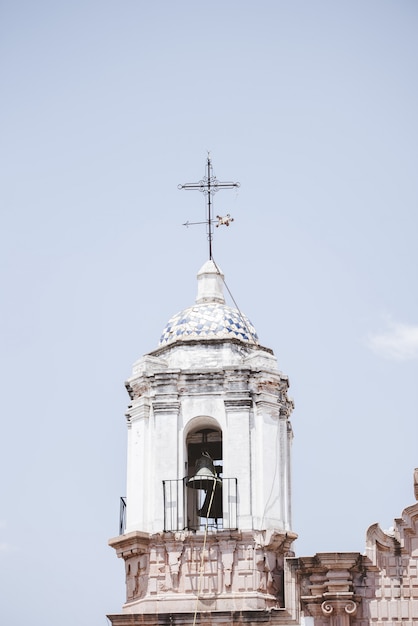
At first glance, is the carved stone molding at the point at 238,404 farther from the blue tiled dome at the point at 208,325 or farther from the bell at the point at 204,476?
the blue tiled dome at the point at 208,325

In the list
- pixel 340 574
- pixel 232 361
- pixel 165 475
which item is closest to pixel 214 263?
pixel 232 361

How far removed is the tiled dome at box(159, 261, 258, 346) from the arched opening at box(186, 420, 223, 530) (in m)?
1.69

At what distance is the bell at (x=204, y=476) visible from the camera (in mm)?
27562

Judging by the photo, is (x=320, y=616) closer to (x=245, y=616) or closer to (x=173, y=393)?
(x=245, y=616)

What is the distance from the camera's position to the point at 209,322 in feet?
95.3

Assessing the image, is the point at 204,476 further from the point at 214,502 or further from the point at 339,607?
the point at 339,607

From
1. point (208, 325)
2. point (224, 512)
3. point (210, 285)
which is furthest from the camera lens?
point (210, 285)

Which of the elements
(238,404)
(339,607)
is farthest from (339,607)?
(238,404)

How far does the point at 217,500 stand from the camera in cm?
2805

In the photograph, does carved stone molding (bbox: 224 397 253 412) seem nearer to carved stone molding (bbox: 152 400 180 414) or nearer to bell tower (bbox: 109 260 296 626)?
bell tower (bbox: 109 260 296 626)

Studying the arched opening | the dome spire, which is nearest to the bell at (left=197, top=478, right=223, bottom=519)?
the arched opening

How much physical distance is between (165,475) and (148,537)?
1110mm

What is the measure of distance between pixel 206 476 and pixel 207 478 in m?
0.04

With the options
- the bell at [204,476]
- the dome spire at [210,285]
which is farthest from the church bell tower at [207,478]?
the dome spire at [210,285]
